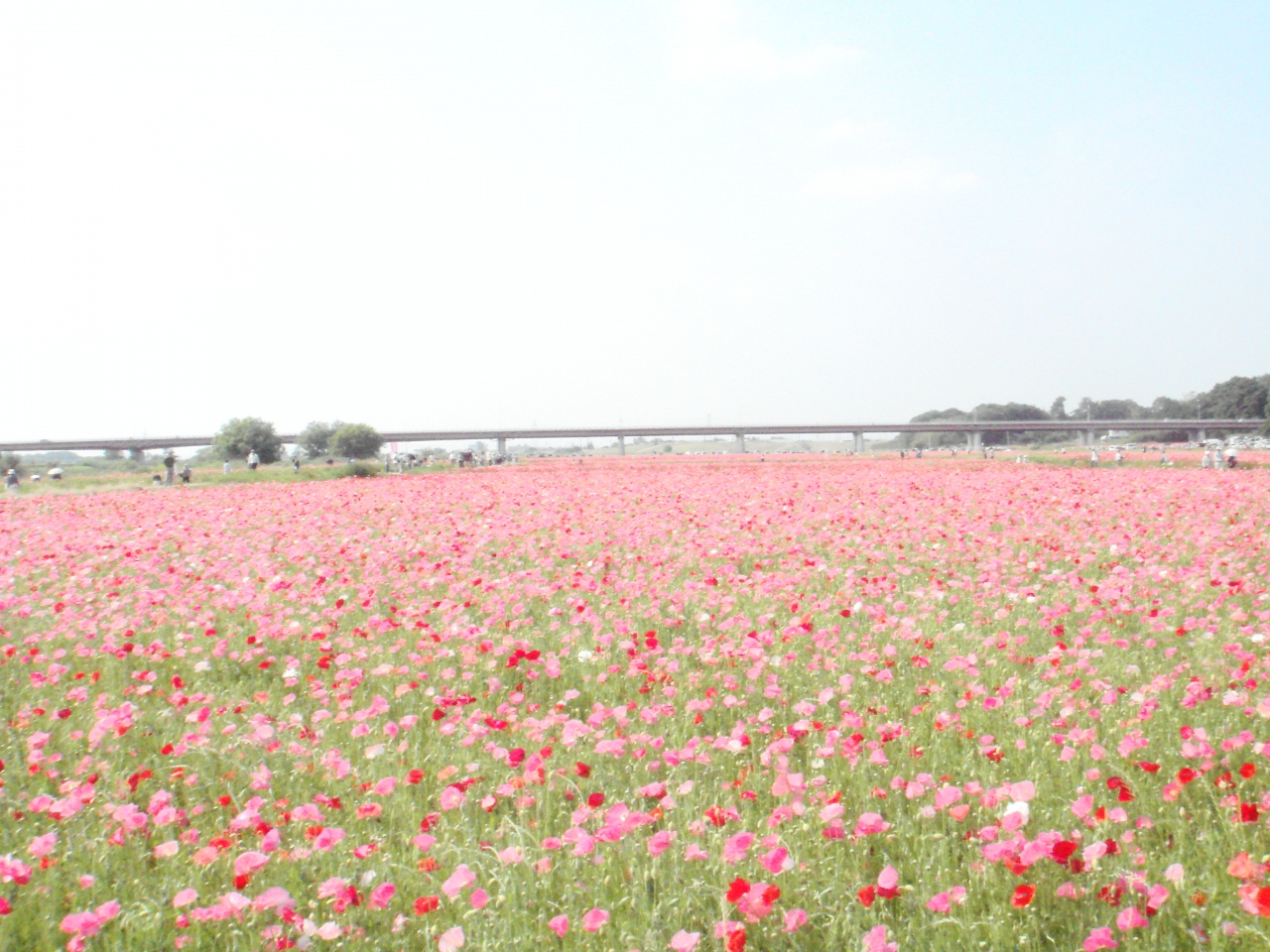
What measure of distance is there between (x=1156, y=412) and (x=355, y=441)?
17063cm

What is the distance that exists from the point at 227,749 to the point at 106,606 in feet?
12.9

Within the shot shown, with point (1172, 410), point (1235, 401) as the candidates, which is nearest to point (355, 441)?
point (1235, 401)

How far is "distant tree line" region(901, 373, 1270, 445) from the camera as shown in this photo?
420ft

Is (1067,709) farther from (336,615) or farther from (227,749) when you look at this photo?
(336,615)

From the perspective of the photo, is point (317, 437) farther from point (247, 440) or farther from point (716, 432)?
point (716, 432)

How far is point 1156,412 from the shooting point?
16600 centimetres

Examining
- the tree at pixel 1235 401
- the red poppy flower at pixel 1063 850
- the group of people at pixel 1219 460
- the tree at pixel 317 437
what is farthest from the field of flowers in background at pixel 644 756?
the tree at pixel 1235 401

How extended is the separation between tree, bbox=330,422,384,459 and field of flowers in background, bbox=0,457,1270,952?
5680 cm

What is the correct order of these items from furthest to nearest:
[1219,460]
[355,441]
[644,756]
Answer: [355,441] → [1219,460] → [644,756]

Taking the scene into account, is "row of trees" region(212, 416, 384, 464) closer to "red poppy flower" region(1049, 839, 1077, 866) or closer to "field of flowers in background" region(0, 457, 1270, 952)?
"field of flowers in background" region(0, 457, 1270, 952)

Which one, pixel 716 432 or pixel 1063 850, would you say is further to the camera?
pixel 716 432

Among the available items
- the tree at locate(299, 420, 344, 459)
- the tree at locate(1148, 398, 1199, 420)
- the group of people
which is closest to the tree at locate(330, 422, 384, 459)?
the tree at locate(299, 420, 344, 459)

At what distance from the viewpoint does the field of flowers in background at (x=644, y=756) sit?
2.48 metres

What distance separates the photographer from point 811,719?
12.6 feet
